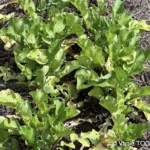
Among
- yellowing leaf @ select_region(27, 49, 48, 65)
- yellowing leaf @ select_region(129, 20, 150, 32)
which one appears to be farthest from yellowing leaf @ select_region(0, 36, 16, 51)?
yellowing leaf @ select_region(129, 20, 150, 32)

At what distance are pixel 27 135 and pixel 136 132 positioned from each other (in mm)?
540

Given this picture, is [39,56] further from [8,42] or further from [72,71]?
[8,42]

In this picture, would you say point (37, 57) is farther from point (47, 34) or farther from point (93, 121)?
point (93, 121)

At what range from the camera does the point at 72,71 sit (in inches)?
115

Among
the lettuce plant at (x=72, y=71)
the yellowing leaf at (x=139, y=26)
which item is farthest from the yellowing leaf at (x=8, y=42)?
the yellowing leaf at (x=139, y=26)

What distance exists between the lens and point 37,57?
271 centimetres

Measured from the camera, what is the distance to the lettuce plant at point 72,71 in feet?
7.66

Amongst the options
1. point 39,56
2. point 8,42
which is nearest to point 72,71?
point 39,56

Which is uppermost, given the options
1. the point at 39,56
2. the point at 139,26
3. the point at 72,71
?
the point at 39,56

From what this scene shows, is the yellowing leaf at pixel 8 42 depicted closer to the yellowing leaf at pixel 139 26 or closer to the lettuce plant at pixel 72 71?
the lettuce plant at pixel 72 71

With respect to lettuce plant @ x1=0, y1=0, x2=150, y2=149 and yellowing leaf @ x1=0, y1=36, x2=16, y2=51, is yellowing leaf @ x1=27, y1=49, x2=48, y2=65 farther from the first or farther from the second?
yellowing leaf @ x1=0, y1=36, x2=16, y2=51

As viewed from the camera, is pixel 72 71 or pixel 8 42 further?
pixel 8 42

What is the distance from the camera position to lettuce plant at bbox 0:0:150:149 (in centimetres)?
234

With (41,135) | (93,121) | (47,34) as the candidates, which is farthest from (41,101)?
(47,34)
